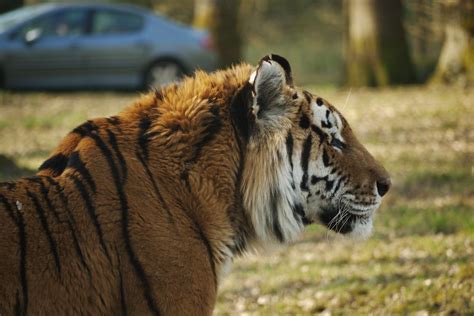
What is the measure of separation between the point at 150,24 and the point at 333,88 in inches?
181

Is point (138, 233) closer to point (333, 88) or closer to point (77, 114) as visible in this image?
point (77, 114)

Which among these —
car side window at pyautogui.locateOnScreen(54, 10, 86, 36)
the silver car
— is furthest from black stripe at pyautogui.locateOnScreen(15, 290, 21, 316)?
car side window at pyautogui.locateOnScreen(54, 10, 86, 36)

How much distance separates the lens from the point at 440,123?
16.1m

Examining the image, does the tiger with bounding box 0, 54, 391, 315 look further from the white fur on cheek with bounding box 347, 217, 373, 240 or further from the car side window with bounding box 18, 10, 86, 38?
the car side window with bounding box 18, 10, 86, 38

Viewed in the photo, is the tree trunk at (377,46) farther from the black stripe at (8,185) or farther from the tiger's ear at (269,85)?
the black stripe at (8,185)

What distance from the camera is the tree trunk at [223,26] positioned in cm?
2389

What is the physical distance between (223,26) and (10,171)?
600 inches

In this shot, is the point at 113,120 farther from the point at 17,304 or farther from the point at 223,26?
the point at 223,26

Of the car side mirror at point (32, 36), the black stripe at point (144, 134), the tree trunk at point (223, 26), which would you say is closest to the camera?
the black stripe at point (144, 134)

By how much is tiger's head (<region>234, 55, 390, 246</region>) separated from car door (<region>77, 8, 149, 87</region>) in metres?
17.1

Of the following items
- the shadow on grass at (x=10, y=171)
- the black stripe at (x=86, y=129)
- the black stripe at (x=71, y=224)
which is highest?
the black stripe at (x=86, y=129)

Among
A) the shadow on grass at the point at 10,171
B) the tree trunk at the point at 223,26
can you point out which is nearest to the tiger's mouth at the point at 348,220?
the shadow on grass at the point at 10,171

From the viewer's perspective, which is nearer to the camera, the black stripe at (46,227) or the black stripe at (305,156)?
the black stripe at (46,227)

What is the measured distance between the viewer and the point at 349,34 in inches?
882
